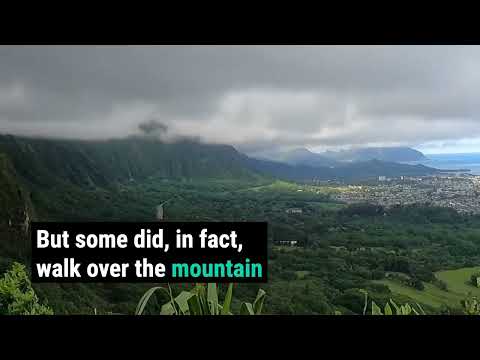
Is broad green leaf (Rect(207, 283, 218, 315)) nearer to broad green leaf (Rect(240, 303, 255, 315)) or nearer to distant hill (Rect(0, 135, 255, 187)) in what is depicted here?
broad green leaf (Rect(240, 303, 255, 315))

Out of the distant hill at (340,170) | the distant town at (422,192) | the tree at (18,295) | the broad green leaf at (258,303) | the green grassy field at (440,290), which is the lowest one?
the green grassy field at (440,290)

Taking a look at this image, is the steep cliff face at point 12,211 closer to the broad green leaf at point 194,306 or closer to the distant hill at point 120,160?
the distant hill at point 120,160

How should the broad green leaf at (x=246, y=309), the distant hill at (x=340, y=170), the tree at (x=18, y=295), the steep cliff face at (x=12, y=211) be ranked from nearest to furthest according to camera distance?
1. the broad green leaf at (x=246, y=309)
2. the tree at (x=18, y=295)
3. the steep cliff face at (x=12, y=211)
4. the distant hill at (x=340, y=170)

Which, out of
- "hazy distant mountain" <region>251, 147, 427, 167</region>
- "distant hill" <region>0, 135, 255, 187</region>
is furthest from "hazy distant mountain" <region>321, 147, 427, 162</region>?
"distant hill" <region>0, 135, 255, 187</region>

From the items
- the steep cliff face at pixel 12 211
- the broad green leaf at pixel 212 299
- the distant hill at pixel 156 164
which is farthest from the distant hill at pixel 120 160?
the broad green leaf at pixel 212 299

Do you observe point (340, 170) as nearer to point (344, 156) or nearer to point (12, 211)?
point (344, 156)
